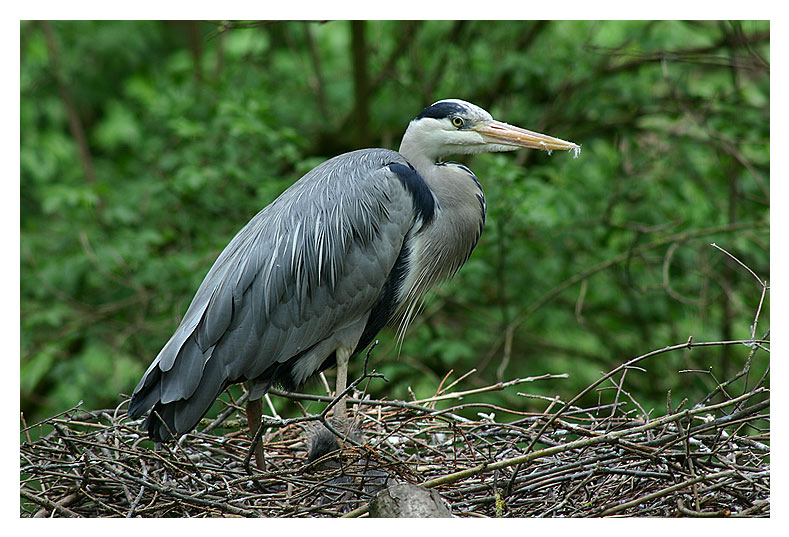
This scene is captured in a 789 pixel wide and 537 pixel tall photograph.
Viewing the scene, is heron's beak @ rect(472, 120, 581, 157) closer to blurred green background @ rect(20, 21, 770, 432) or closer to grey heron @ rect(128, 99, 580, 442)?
grey heron @ rect(128, 99, 580, 442)

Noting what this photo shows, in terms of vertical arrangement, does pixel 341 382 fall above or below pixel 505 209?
below

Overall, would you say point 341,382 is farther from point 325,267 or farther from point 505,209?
point 505,209

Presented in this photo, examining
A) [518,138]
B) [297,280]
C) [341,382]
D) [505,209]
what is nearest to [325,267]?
[297,280]

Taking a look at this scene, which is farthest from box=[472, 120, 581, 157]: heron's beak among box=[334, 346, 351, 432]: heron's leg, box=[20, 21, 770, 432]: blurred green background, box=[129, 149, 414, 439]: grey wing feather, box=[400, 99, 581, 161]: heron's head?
box=[334, 346, 351, 432]: heron's leg

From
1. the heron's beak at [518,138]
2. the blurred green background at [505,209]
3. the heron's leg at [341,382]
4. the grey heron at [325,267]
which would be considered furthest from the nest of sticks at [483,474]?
the blurred green background at [505,209]

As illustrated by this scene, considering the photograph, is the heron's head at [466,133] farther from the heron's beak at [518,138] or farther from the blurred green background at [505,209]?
the blurred green background at [505,209]

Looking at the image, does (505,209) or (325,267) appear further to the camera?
(505,209)

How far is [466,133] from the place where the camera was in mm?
3049

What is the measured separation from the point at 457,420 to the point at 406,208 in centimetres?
77

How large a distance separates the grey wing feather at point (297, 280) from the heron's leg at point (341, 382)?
0.05 metres

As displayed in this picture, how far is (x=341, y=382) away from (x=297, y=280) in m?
0.42

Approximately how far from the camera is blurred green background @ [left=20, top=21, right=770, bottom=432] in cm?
417

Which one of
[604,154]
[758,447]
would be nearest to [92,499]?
[758,447]

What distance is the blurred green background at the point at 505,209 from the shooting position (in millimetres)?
4168
